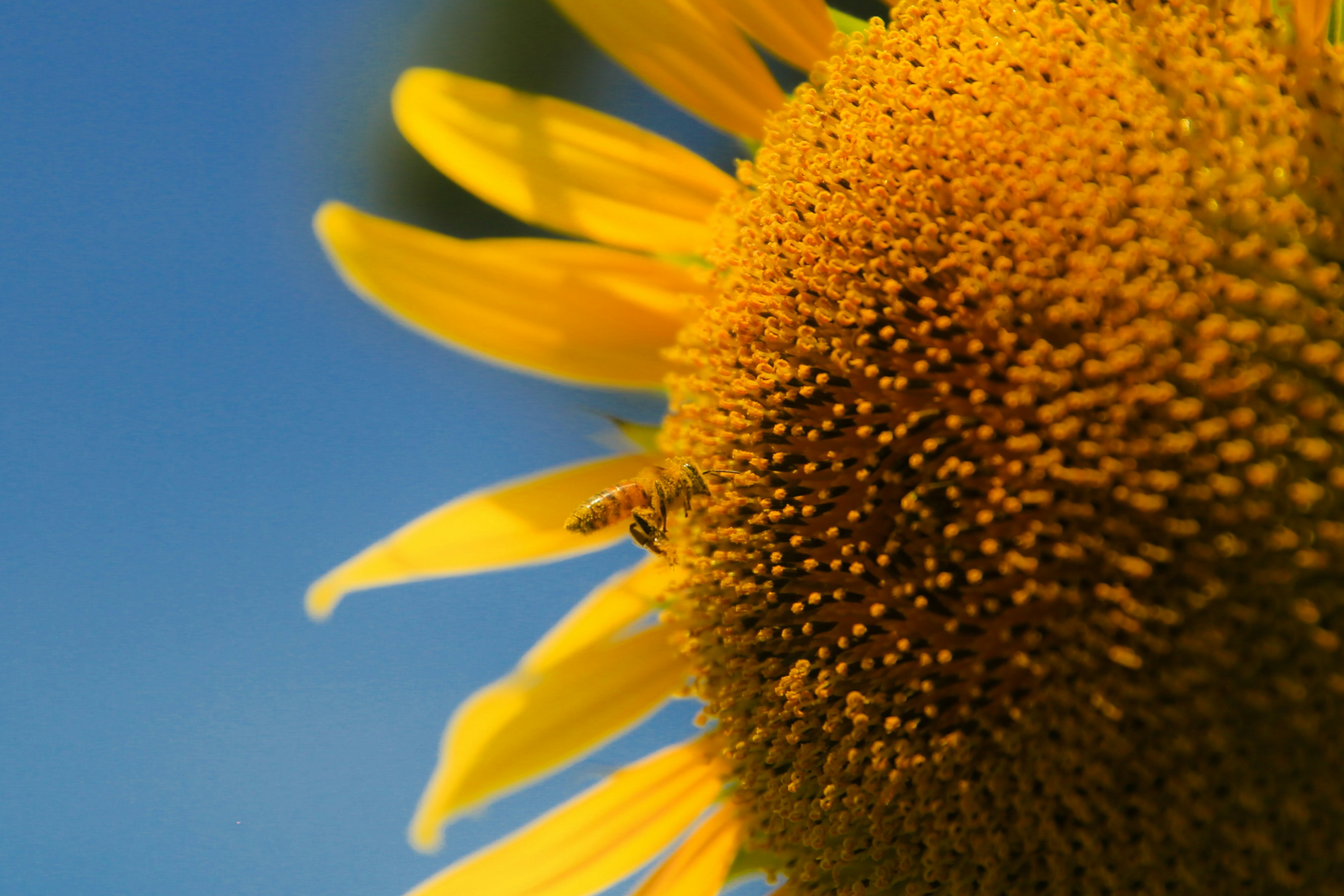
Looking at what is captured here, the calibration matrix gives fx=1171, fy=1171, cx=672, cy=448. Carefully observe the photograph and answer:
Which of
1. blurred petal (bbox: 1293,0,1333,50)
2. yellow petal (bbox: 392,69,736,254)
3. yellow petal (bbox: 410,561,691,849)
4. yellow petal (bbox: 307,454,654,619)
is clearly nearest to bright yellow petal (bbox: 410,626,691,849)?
yellow petal (bbox: 410,561,691,849)

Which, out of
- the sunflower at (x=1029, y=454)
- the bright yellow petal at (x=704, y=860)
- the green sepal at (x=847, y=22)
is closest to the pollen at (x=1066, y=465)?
the sunflower at (x=1029, y=454)

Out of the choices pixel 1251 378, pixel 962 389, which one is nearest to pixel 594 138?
pixel 962 389

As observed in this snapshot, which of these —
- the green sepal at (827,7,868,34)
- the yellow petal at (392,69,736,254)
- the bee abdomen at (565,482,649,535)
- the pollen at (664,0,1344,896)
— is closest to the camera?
the pollen at (664,0,1344,896)

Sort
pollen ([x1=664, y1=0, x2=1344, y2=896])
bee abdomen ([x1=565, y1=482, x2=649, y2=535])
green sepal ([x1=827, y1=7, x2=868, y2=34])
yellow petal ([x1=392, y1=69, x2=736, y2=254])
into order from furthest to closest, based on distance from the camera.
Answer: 1. yellow petal ([x1=392, y1=69, x2=736, y2=254])
2. green sepal ([x1=827, y1=7, x2=868, y2=34])
3. bee abdomen ([x1=565, y1=482, x2=649, y2=535])
4. pollen ([x1=664, y1=0, x2=1344, y2=896])

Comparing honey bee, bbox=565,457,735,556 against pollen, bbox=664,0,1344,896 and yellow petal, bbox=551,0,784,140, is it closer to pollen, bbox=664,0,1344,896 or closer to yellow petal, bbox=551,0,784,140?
pollen, bbox=664,0,1344,896

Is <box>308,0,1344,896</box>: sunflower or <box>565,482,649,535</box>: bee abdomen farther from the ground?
<box>565,482,649,535</box>: bee abdomen

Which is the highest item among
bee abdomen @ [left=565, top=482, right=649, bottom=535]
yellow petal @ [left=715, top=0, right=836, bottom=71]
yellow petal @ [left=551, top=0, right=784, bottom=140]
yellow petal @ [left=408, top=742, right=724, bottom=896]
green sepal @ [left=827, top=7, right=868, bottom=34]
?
yellow petal @ [left=551, top=0, right=784, bottom=140]

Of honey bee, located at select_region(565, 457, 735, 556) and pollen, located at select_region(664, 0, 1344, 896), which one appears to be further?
honey bee, located at select_region(565, 457, 735, 556)
